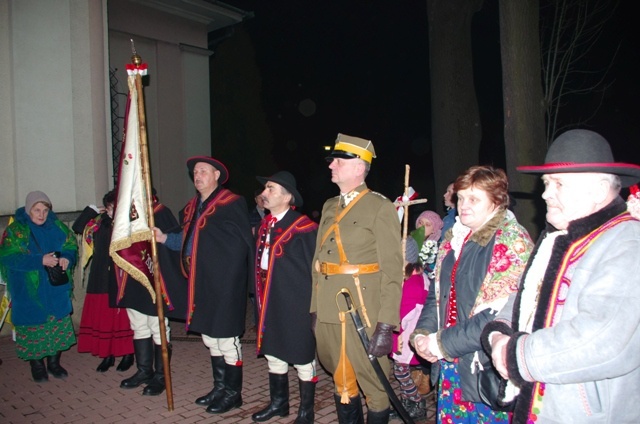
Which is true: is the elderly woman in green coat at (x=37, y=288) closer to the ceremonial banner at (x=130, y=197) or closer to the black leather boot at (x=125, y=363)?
the black leather boot at (x=125, y=363)

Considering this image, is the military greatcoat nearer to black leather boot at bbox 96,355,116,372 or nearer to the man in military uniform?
the man in military uniform

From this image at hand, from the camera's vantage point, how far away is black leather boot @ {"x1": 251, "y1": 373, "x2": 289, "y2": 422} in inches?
168

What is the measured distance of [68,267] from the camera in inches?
217

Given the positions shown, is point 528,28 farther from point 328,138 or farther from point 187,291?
point 328,138

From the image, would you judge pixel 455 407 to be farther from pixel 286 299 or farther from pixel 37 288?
pixel 37 288

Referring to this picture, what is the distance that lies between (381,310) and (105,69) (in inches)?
260

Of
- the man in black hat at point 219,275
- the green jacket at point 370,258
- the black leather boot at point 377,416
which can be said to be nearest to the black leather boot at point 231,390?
the man in black hat at point 219,275

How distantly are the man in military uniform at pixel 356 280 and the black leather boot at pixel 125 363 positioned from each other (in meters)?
2.98

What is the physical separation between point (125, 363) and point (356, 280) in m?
3.46

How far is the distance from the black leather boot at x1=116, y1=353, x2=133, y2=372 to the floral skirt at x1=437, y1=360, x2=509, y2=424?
13.2 ft

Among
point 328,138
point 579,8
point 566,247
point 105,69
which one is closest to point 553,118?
point 579,8

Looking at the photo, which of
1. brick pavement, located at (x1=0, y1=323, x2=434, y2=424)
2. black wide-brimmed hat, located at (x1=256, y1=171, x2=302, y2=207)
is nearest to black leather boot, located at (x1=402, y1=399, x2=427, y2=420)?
brick pavement, located at (x1=0, y1=323, x2=434, y2=424)

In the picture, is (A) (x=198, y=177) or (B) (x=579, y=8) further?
(B) (x=579, y=8)

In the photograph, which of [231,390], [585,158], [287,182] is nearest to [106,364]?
[231,390]
